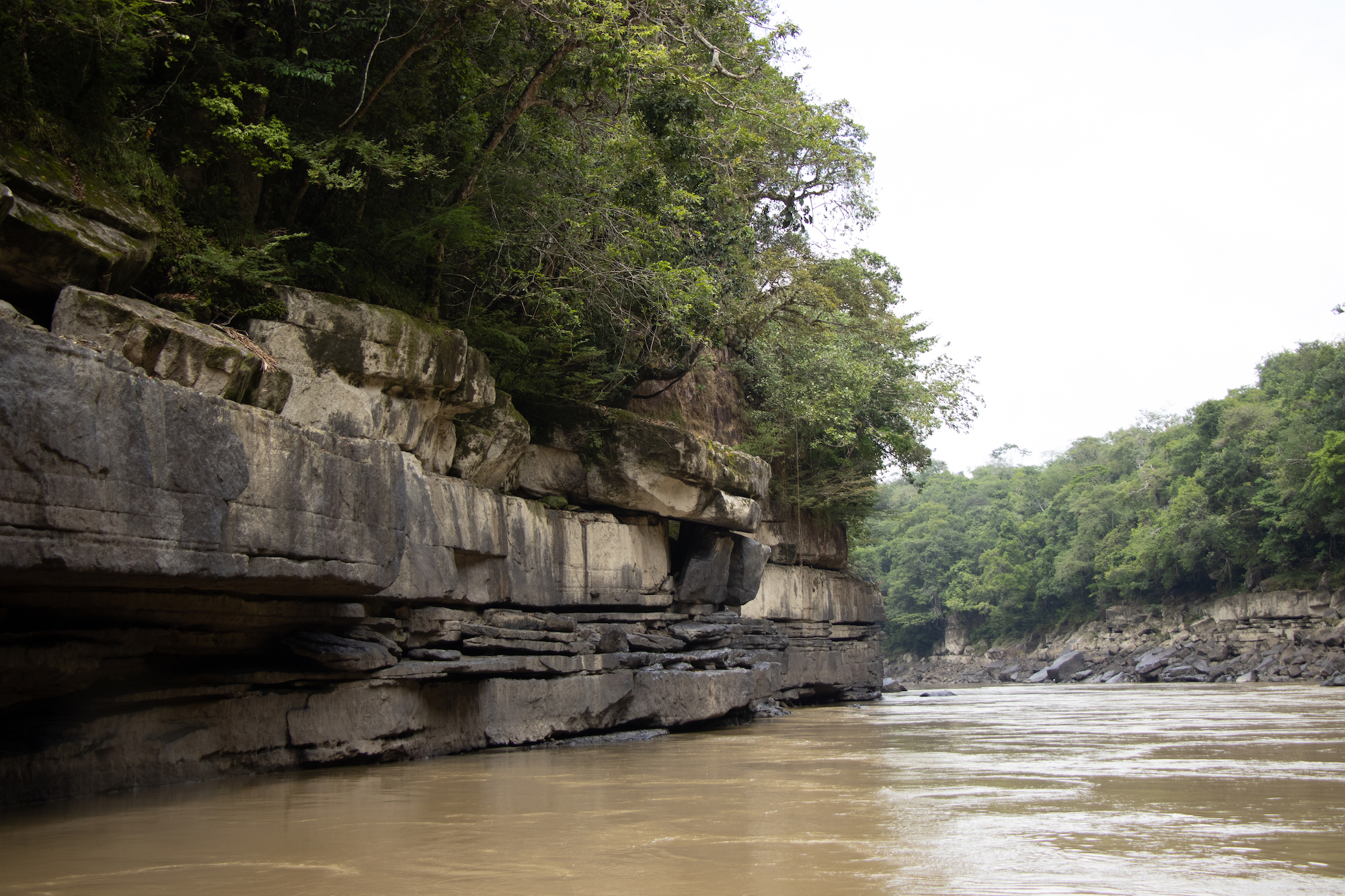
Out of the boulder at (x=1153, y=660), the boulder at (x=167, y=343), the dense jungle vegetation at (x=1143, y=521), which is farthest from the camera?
the dense jungle vegetation at (x=1143, y=521)

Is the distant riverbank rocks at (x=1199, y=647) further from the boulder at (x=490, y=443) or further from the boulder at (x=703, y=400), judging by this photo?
the boulder at (x=490, y=443)

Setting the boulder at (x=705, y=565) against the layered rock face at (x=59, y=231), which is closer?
the layered rock face at (x=59, y=231)

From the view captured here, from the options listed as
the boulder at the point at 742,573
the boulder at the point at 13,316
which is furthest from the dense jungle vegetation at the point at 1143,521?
the boulder at the point at 13,316

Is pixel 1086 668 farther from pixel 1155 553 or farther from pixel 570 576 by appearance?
pixel 570 576

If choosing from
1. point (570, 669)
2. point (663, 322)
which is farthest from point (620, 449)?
point (570, 669)

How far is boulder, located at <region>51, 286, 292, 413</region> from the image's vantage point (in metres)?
5.73

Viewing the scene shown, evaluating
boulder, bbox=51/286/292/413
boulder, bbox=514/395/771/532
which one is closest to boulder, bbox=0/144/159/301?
boulder, bbox=51/286/292/413

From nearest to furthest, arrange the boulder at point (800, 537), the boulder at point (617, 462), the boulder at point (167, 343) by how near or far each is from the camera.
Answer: the boulder at point (167, 343) < the boulder at point (617, 462) < the boulder at point (800, 537)

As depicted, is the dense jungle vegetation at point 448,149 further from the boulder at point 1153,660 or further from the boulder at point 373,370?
the boulder at point 1153,660

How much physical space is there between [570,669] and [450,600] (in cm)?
177

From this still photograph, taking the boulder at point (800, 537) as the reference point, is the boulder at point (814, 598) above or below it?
below

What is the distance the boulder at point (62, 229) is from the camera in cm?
553

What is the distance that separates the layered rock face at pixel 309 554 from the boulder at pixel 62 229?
0.27 meters

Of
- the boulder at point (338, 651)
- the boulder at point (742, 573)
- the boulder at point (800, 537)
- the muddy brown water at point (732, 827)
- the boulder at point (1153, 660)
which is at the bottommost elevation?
the boulder at point (1153, 660)
